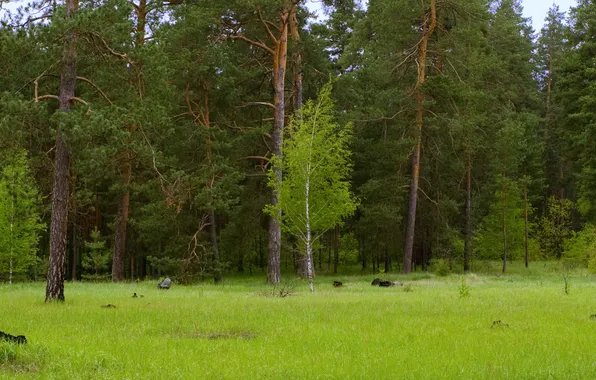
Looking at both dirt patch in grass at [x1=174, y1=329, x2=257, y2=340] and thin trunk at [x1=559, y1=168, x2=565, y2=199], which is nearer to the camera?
dirt patch in grass at [x1=174, y1=329, x2=257, y2=340]

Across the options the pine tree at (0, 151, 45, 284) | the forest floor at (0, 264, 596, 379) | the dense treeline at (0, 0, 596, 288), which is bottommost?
the forest floor at (0, 264, 596, 379)

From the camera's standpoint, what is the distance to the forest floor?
7719 mm

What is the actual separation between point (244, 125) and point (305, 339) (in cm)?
2415

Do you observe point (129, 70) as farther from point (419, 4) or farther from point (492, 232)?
point (492, 232)

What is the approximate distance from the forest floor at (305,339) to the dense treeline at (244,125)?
15.8 ft

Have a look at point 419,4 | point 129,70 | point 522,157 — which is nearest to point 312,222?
point 129,70

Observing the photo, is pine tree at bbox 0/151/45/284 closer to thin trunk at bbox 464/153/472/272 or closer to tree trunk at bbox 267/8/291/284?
tree trunk at bbox 267/8/291/284

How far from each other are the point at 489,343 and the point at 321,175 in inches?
551

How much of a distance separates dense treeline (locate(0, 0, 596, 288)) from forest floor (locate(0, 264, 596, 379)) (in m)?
4.83

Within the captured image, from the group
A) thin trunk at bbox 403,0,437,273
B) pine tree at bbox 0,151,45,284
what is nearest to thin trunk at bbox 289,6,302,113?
thin trunk at bbox 403,0,437,273

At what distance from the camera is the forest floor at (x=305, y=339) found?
→ 7719mm

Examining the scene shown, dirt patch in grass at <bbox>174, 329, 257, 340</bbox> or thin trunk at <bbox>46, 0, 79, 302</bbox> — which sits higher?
thin trunk at <bbox>46, 0, 79, 302</bbox>

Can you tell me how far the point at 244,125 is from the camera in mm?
33281

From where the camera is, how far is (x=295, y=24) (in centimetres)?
3034
